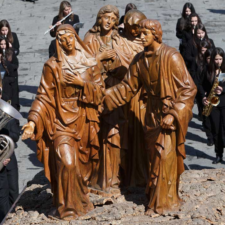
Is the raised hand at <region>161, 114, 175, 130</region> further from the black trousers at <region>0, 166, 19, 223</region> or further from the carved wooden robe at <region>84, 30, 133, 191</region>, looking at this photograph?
the black trousers at <region>0, 166, 19, 223</region>

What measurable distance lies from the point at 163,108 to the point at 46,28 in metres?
12.2

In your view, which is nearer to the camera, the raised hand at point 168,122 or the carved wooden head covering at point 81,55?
the raised hand at point 168,122

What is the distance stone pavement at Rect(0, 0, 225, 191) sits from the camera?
50.5ft

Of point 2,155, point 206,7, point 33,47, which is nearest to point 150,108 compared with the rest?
point 2,155

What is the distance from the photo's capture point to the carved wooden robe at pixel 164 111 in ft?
35.3

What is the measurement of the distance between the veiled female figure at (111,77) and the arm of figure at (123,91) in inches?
20.3

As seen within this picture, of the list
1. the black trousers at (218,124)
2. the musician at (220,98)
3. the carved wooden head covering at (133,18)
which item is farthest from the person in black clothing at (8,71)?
the carved wooden head covering at (133,18)

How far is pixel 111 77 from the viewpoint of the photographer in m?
11.9

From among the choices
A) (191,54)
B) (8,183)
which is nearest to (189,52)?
(191,54)

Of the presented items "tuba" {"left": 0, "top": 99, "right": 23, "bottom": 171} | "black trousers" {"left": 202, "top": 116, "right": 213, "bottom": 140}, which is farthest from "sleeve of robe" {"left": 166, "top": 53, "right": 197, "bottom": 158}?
"black trousers" {"left": 202, "top": 116, "right": 213, "bottom": 140}

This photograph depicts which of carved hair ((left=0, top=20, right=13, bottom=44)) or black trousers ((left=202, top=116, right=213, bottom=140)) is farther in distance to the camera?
carved hair ((left=0, top=20, right=13, bottom=44))

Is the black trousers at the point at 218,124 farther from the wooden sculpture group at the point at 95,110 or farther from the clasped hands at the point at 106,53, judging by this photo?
the clasped hands at the point at 106,53

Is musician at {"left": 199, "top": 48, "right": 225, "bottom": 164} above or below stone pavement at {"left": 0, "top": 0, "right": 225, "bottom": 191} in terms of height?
above

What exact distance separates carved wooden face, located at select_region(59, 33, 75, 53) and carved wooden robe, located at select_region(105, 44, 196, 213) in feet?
2.76
